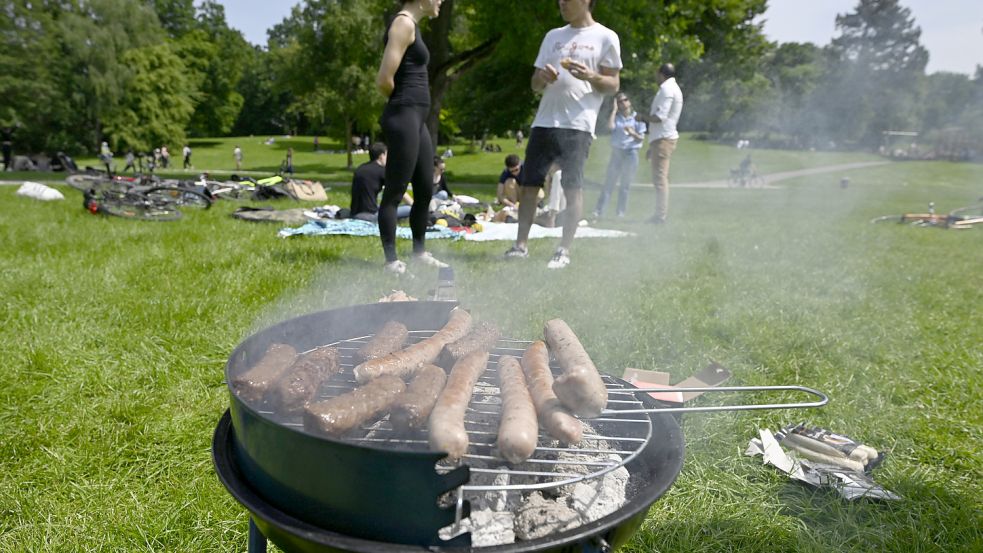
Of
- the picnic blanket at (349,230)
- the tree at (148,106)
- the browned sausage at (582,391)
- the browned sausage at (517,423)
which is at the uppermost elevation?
the tree at (148,106)

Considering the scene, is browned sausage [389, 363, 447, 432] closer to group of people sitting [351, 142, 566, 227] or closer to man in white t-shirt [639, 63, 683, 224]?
group of people sitting [351, 142, 566, 227]

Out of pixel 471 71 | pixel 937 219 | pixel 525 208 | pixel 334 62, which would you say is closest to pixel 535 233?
pixel 525 208

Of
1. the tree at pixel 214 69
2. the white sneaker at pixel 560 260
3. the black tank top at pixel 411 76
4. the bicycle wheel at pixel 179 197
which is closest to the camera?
the black tank top at pixel 411 76

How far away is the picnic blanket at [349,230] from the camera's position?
6.64 m

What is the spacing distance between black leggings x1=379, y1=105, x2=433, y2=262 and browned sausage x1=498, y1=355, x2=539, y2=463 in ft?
9.78

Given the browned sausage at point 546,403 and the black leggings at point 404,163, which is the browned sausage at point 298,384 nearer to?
the browned sausage at point 546,403

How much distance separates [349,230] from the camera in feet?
22.3

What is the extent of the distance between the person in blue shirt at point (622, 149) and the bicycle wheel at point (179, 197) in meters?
6.42

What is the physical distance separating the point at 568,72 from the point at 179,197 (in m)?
7.17

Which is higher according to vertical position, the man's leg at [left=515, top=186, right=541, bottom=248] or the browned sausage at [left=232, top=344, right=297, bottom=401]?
the man's leg at [left=515, top=186, right=541, bottom=248]

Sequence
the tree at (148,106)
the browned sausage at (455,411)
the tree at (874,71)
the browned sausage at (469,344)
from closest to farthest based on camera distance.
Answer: the browned sausage at (455,411) < the browned sausage at (469,344) < the tree at (874,71) < the tree at (148,106)

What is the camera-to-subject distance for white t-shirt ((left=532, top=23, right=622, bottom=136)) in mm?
4719

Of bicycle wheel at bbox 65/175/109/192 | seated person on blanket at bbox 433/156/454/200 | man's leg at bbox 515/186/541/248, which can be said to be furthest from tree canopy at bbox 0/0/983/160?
bicycle wheel at bbox 65/175/109/192

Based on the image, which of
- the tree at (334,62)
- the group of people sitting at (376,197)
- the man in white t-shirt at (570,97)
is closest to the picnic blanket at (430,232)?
the group of people sitting at (376,197)
